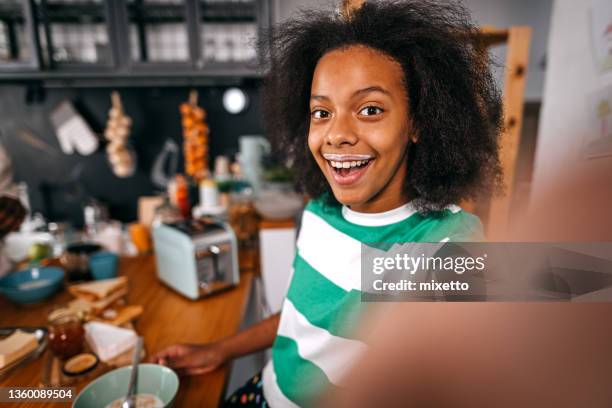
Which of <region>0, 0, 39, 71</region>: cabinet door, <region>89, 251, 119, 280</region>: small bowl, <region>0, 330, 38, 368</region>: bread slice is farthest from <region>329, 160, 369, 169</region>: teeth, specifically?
<region>0, 0, 39, 71</region>: cabinet door

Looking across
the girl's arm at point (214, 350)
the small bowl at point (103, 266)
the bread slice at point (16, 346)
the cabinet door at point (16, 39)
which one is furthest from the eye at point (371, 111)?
the cabinet door at point (16, 39)

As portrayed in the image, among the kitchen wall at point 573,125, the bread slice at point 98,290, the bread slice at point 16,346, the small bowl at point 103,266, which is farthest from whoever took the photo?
the small bowl at point 103,266

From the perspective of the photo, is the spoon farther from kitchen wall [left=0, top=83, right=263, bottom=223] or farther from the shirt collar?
kitchen wall [left=0, top=83, right=263, bottom=223]

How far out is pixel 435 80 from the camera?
558 millimetres

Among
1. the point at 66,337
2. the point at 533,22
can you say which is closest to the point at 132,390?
the point at 66,337

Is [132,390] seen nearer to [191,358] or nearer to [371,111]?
[191,358]

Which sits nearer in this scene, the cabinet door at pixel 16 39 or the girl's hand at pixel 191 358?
the girl's hand at pixel 191 358

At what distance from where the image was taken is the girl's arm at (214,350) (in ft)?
2.47

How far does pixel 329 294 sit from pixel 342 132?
1.01 feet

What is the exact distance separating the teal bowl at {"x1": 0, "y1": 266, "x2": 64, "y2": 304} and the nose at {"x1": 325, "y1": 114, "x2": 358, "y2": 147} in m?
0.96

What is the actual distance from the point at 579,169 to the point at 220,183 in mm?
1744

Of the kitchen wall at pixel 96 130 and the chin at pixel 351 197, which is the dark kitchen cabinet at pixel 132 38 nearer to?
the kitchen wall at pixel 96 130

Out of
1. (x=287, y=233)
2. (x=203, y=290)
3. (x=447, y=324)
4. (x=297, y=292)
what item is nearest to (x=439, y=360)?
(x=447, y=324)

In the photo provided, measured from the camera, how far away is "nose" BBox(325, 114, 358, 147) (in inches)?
22.2
